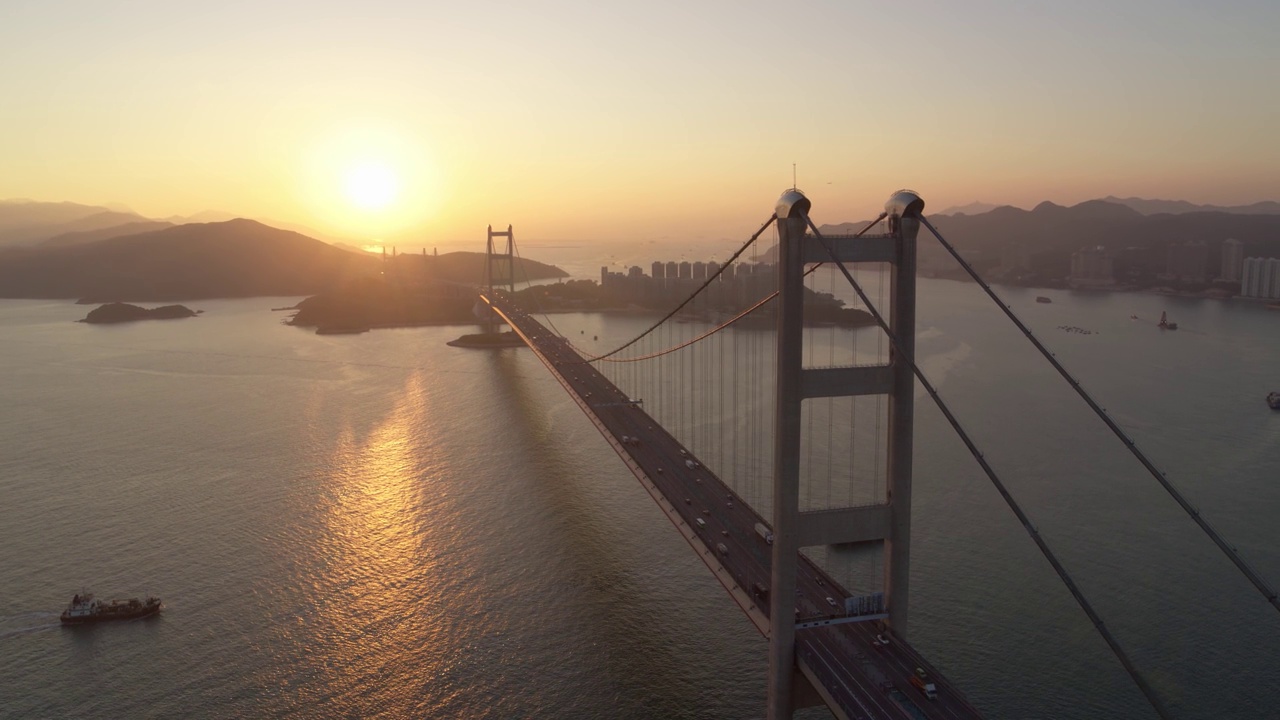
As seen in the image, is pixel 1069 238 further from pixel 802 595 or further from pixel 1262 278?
pixel 802 595

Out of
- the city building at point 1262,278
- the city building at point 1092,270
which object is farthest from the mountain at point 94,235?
the city building at point 1262,278

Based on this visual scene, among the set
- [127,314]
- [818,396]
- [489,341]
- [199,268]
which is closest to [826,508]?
[818,396]

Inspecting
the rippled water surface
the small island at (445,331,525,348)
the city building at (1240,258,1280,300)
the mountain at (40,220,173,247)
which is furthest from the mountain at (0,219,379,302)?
the city building at (1240,258,1280,300)

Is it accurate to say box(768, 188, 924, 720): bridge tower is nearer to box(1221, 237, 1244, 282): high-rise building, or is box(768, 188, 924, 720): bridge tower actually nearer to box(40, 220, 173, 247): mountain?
box(1221, 237, 1244, 282): high-rise building

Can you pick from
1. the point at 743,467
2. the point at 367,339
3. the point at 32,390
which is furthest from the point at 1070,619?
the point at 367,339

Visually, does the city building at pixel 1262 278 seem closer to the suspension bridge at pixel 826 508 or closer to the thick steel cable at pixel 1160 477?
the suspension bridge at pixel 826 508
